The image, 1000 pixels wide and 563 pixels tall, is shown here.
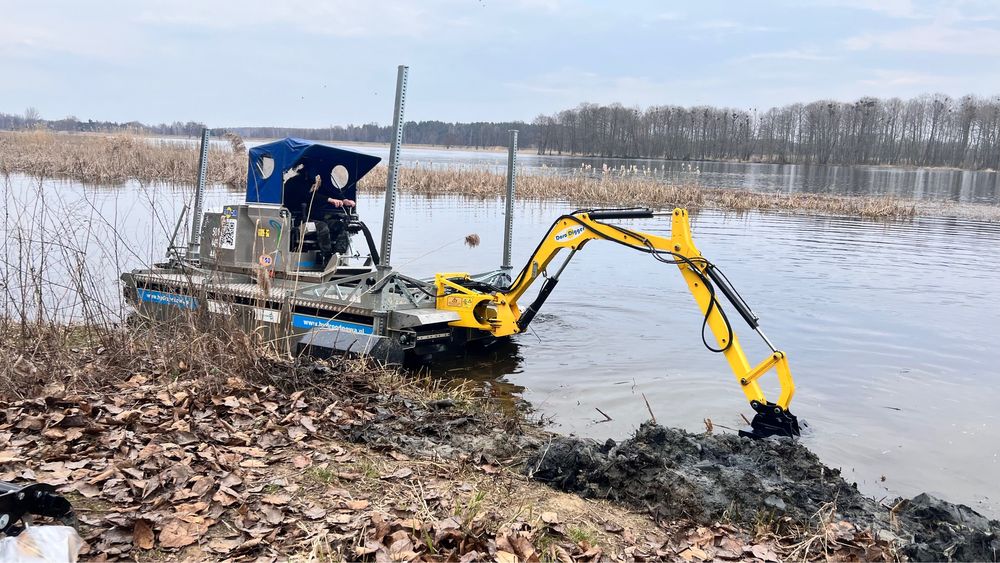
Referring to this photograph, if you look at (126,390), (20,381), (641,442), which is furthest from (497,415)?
(20,381)

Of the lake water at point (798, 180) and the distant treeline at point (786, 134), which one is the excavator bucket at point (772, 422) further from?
the distant treeline at point (786, 134)

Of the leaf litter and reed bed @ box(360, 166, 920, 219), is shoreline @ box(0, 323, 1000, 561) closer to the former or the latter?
the leaf litter

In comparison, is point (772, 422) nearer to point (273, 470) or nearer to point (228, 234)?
point (273, 470)

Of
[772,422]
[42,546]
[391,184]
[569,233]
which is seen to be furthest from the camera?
[569,233]

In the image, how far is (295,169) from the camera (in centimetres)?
1091

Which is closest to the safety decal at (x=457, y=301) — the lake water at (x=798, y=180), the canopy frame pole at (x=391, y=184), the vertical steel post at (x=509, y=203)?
the canopy frame pole at (x=391, y=184)

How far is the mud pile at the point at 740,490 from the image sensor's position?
503cm

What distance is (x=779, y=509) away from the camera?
5.14 m

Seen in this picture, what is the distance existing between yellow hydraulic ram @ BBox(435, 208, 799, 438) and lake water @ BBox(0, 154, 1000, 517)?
633 millimetres

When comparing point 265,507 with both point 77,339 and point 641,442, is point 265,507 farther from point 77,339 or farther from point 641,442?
point 77,339

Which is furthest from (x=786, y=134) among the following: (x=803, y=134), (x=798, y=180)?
(x=798, y=180)

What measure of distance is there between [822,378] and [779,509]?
5451 mm

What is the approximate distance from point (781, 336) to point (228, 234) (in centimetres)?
886

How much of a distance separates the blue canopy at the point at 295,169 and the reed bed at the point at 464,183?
74.8 ft
